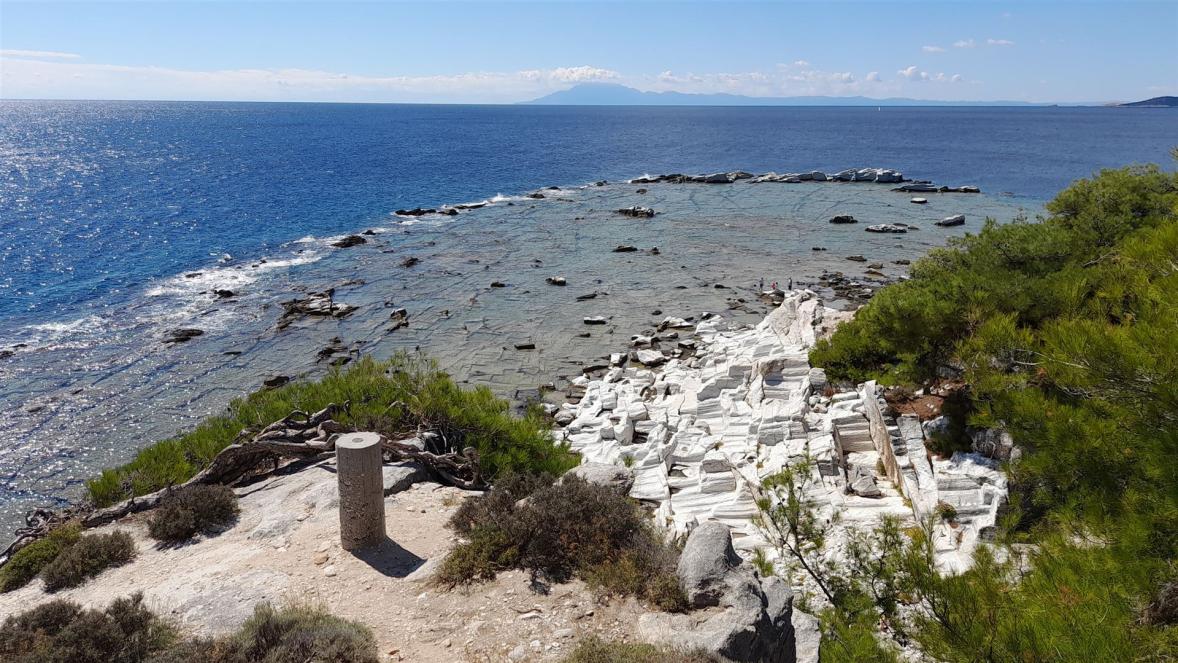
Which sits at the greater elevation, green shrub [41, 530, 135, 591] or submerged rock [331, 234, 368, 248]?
submerged rock [331, 234, 368, 248]

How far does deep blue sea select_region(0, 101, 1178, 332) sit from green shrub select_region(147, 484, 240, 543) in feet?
86.4

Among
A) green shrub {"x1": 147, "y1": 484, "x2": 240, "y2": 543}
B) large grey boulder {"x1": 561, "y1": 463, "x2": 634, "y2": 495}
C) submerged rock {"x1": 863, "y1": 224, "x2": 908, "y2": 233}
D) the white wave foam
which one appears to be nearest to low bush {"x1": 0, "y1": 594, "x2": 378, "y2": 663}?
green shrub {"x1": 147, "y1": 484, "x2": 240, "y2": 543}

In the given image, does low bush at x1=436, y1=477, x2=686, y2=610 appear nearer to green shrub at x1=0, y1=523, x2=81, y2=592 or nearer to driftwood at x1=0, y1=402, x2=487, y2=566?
driftwood at x1=0, y1=402, x2=487, y2=566

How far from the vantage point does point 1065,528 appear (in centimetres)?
755

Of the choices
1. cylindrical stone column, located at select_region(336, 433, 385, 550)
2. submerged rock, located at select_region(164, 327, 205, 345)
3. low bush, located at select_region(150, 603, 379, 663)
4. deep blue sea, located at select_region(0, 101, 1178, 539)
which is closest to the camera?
low bush, located at select_region(150, 603, 379, 663)

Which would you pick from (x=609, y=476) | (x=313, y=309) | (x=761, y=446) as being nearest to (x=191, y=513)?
(x=609, y=476)

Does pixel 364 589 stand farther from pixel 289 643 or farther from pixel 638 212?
pixel 638 212

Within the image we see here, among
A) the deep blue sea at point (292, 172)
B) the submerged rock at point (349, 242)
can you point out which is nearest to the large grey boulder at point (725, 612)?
the deep blue sea at point (292, 172)

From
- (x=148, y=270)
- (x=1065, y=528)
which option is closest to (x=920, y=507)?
(x=1065, y=528)

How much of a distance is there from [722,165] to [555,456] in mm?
86961

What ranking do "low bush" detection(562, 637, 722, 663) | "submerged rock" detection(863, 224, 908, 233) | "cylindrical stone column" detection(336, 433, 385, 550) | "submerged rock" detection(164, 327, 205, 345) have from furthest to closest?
"submerged rock" detection(863, 224, 908, 233)
"submerged rock" detection(164, 327, 205, 345)
"cylindrical stone column" detection(336, 433, 385, 550)
"low bush" detection(562, 637, 722, 663)

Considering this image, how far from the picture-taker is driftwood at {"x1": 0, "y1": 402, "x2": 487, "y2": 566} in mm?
12461

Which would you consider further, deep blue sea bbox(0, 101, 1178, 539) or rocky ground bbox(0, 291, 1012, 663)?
deep blue sea bbox(0, 101, 1178, 539)

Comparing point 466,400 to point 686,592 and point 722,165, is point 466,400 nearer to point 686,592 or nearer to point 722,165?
point 686,592
